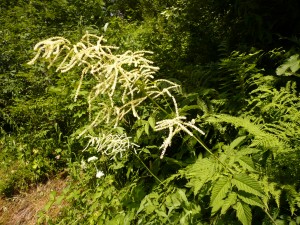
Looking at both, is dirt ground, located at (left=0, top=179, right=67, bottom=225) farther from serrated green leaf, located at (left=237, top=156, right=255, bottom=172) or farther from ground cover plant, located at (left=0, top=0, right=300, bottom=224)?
serrated green leaf, located at (left=237, top=156, right=255, bottom=172)

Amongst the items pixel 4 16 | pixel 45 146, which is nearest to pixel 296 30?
pixel 45 146

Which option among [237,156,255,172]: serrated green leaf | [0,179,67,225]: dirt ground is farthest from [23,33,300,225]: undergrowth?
[0,179,67,225]: dirt ground

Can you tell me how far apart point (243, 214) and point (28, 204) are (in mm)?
4001

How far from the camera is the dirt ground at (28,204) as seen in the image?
4684 mm

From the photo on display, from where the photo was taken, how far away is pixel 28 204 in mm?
4898

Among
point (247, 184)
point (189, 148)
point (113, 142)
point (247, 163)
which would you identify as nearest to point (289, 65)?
point (189, 148)

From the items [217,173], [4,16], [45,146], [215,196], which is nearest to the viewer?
[215,196]

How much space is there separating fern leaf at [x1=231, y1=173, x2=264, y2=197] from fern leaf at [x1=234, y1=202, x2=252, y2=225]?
13 cm

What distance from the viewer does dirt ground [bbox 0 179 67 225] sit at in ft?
15.4

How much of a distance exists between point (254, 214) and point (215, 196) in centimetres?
69

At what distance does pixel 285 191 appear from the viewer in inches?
91.2

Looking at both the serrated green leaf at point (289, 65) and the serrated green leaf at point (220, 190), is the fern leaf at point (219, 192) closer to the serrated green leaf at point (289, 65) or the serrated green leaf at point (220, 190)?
the serrated green leaf at point (220, 190)

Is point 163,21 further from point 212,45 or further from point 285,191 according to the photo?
point 285,191

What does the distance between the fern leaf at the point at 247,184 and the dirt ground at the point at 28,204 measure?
3.27 metres
